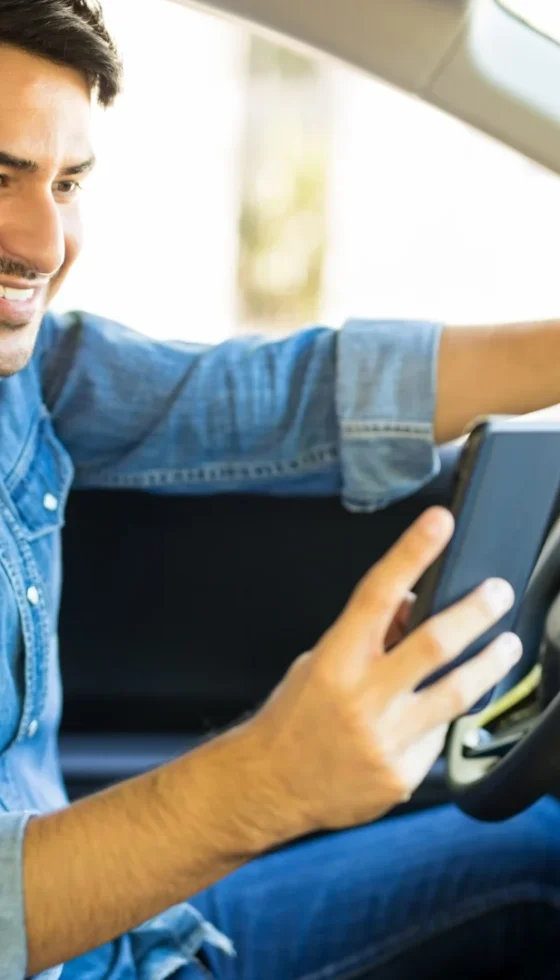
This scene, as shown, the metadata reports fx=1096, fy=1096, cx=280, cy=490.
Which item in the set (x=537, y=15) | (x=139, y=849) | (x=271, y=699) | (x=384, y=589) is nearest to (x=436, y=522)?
→ (x=384, y=589)

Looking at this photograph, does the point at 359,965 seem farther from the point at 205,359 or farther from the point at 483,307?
the point at 483,307

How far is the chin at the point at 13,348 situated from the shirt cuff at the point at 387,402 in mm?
310

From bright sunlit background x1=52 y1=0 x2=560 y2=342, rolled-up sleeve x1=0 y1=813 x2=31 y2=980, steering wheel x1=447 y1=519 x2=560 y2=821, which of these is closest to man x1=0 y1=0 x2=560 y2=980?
rolled-up sleeve x1=0 y1=813 x2=31 y2=980

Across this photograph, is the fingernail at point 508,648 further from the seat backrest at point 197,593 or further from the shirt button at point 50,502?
the seat backrest at point 197,593

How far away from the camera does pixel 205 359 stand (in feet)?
3.73

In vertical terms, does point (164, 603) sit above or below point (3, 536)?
below

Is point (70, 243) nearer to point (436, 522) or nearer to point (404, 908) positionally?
point (436, 522)

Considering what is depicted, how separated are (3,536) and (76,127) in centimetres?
37

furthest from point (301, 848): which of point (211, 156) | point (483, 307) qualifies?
point (211, 156)

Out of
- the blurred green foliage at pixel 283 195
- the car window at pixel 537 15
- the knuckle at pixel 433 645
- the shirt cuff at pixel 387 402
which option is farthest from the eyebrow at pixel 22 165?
the blurred green foliage at pixel 283 195

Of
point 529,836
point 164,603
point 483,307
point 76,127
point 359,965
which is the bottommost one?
point 359,965

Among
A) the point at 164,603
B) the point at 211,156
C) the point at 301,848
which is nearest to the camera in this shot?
the point at 301,848

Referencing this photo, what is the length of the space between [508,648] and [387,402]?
1.36ft

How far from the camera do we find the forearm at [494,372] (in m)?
1.02
